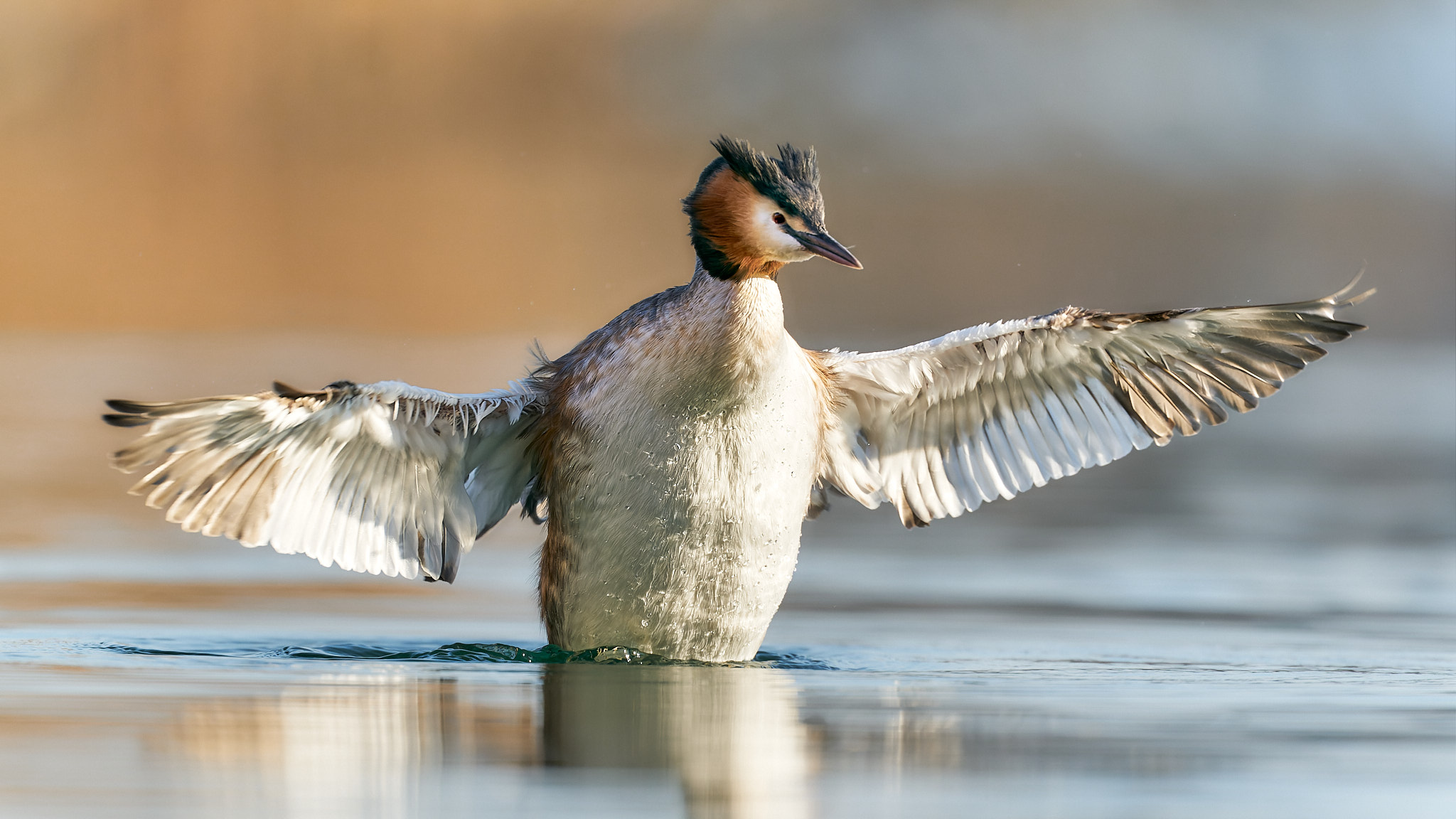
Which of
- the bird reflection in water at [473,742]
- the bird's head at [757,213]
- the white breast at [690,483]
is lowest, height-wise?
the bird reflection in water at [473,742]

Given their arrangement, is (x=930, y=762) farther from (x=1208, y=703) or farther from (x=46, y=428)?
(x=46, y=428)

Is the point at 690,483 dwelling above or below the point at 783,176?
below

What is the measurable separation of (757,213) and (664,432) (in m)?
1.08

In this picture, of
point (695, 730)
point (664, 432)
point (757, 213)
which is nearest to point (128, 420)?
point (664, 432)

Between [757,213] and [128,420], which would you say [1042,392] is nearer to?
[757,213]

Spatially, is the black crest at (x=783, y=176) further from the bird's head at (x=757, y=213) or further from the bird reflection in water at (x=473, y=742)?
the bird reflection in water at (x=473, y=742)

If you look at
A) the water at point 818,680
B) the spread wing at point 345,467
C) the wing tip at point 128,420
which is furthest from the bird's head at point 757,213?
the wing tip at point 128,420

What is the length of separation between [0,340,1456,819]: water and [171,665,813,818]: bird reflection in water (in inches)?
0.9

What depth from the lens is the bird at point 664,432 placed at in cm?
914

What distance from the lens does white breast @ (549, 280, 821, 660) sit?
30.2 feet

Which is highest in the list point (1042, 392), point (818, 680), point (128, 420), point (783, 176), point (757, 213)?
point (783, 176)

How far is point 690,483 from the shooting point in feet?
30.3

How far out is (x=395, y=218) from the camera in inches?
1497

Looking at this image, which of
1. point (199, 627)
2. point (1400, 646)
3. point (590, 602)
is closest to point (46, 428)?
point (199, 627)
